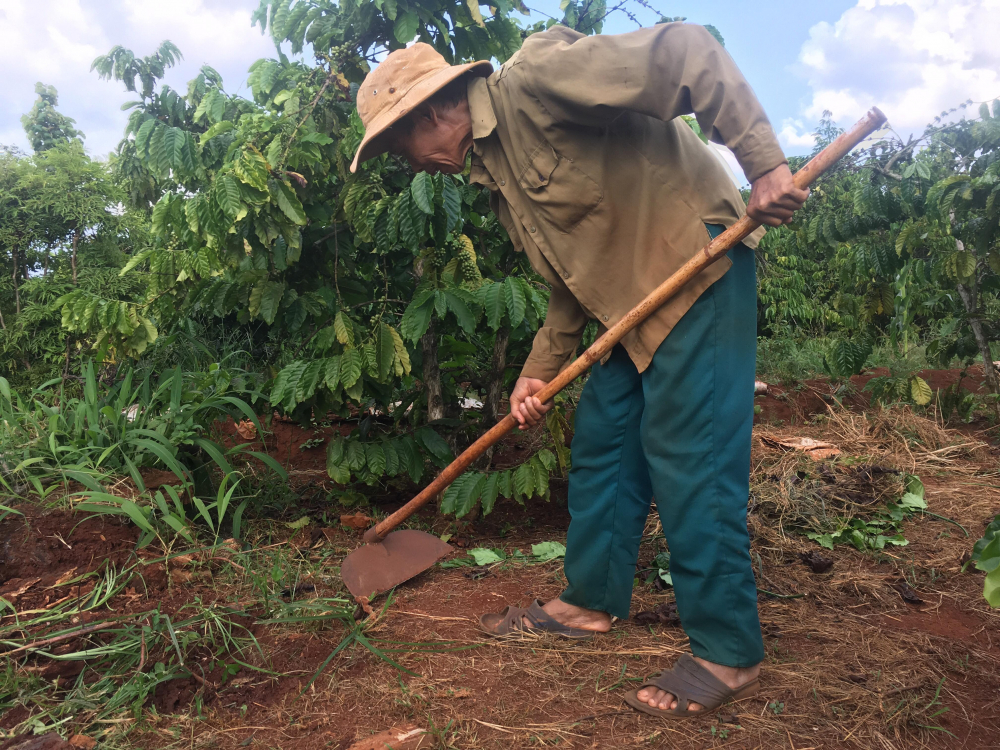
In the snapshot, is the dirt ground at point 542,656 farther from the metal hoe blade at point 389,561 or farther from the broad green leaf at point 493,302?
the broad green leaf at point 493,302

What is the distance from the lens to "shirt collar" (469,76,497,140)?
189cm

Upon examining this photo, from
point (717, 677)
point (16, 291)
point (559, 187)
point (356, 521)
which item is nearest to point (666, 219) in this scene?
point (559, 187)

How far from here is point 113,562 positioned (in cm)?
223

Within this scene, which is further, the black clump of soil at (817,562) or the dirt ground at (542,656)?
the black clump of soil at (817,562)

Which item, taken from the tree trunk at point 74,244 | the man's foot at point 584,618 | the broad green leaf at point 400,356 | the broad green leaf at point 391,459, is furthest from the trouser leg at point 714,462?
the tree trunk at point 74,244

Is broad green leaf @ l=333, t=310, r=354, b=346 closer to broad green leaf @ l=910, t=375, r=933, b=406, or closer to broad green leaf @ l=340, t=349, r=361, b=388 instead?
broad green leaf @ l=340, t=349, r=361, b=388

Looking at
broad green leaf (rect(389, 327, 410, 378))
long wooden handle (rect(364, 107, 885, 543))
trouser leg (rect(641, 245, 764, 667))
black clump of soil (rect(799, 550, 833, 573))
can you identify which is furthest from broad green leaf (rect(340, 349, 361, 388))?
black clump of soil (rect(799, 550, 833, 573))

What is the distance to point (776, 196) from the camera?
1562mm

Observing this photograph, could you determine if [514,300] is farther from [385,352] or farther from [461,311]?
[385,352]

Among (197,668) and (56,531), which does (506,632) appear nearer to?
(197,668)

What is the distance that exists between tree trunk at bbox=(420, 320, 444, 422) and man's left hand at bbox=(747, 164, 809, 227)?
1775 millimetres

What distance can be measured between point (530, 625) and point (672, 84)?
1.58 metres

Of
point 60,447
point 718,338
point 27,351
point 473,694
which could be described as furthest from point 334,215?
point 27,351

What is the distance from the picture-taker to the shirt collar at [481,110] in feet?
6.21
